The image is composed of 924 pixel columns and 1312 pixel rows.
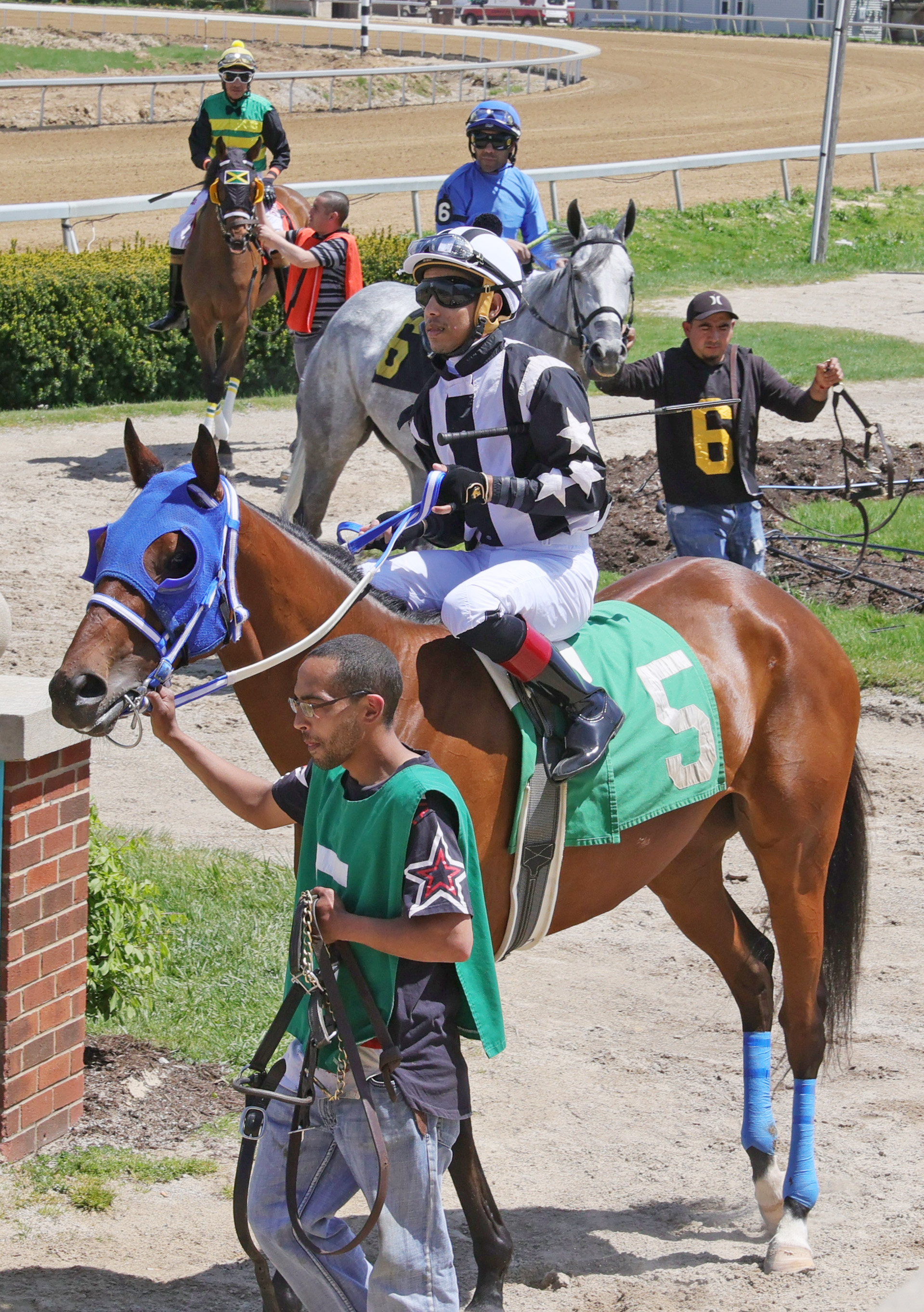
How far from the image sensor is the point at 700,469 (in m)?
7.01

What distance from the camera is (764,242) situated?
22.7m

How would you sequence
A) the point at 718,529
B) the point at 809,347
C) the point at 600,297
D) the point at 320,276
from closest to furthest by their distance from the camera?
the point at 718,529
the point at 600,297
the point at 320,276
the point at 809,347

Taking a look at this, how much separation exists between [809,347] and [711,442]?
392 inches

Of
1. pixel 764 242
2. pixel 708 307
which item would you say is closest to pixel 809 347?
pixel 764 242

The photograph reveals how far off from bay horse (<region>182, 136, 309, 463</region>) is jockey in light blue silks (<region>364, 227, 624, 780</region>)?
26.3 ft

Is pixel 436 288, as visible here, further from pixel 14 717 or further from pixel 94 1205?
pixel 94 1205

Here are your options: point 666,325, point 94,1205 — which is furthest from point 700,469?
point 666,325

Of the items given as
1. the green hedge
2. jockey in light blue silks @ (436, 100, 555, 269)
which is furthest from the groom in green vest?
the green hedge

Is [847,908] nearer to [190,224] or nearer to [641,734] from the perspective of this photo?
[641,734]

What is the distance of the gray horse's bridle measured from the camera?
8.05m

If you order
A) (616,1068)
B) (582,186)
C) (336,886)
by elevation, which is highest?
(582,186)

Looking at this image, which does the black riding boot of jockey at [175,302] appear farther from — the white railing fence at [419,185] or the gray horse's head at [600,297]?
the gray horse's head at [600,297]

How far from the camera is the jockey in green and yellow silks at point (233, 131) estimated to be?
12.2m

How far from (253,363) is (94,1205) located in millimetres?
12247
